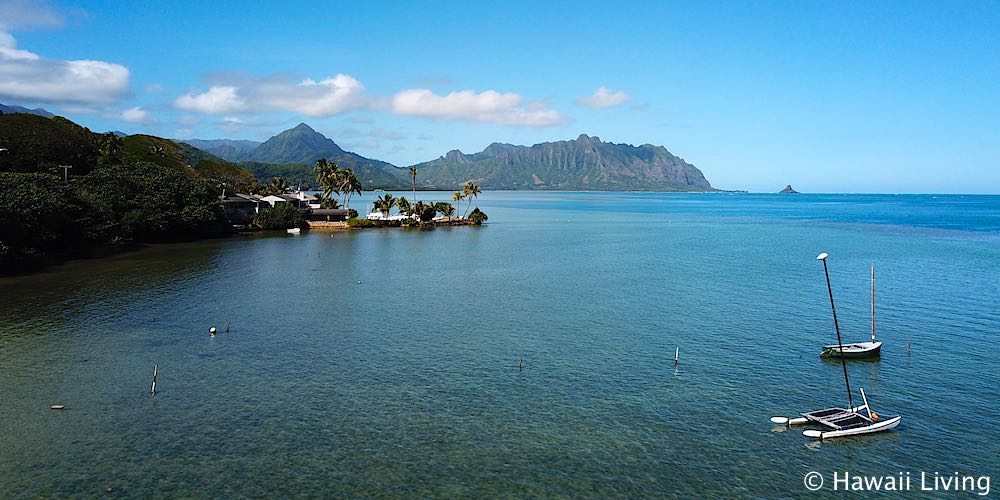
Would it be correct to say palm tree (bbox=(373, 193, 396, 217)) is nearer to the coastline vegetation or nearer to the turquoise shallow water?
the coastline vegetation

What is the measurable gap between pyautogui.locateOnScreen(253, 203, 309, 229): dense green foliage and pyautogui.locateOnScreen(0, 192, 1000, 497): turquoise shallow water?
1998 inches

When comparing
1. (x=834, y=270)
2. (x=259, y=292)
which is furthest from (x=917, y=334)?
(x=259, y=292)

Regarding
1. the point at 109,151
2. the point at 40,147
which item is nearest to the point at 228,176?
the point at 109,151

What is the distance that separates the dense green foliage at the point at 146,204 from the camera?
84500 millimetres

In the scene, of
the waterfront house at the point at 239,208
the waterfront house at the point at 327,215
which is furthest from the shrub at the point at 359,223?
the waterfront house at the point at 239,208

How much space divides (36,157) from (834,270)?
12208 cm

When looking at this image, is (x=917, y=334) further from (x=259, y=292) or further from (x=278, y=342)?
(x=259, y=292)

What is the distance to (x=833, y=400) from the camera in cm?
3067

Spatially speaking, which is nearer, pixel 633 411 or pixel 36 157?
pixel 633 411

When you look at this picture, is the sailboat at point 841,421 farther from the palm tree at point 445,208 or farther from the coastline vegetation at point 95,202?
the palm tree at point 445,208

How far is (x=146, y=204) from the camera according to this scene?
89438 millimetres

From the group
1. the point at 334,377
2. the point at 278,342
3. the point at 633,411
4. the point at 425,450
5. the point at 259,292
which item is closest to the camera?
the point at 425,450

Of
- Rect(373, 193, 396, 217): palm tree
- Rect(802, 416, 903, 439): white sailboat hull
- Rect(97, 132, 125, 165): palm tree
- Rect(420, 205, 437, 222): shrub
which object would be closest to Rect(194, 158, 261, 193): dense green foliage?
Rect(97, 132, 125, 165): palm tree

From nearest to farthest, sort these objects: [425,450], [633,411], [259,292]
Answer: [425,450], [633,411], [259,292]
